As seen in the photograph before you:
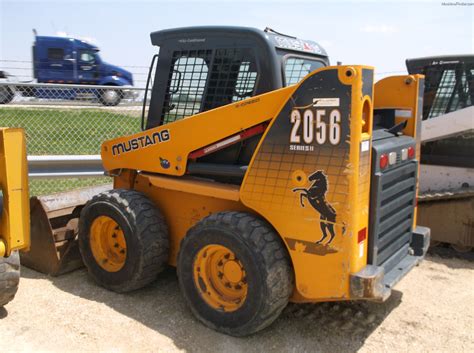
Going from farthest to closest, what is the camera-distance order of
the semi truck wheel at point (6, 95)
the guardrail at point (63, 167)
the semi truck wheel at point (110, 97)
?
the semi truck wheel at point (110, 97)
the semi truck wheel at point (6, 95)
the guardrail at point (63, 167)

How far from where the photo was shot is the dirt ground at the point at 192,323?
357 cm

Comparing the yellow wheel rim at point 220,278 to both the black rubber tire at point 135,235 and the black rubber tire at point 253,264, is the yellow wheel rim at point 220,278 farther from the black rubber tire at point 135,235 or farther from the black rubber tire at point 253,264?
the black rubber tire at point 135,235

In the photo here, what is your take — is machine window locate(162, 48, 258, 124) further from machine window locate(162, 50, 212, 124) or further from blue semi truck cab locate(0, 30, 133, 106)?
blue semi truck cab locate(0, 30, 133, 106)

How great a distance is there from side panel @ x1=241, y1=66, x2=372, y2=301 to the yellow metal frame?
1666 mm

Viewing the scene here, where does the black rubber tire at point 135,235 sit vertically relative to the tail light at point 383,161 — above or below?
below

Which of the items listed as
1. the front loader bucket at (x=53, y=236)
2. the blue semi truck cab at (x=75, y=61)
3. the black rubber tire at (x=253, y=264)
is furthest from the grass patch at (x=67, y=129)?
the blue semi truck cab at (x=75, y=61)

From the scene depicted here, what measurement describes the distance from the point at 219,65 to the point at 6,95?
430 cm

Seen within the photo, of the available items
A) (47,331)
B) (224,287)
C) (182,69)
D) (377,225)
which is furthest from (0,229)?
(377,225)

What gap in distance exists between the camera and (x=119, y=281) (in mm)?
4293

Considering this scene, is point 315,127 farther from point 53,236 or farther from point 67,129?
point 67,129

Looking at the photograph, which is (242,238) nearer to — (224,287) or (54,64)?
(224,287)

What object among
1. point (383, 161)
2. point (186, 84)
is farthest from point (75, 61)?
point (383, 161)

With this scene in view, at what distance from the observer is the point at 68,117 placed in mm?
10711

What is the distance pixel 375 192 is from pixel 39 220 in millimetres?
3245
